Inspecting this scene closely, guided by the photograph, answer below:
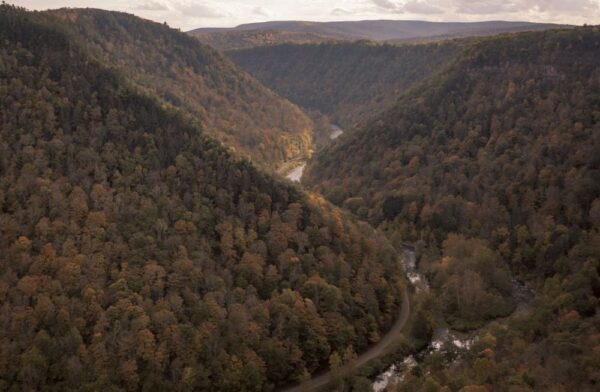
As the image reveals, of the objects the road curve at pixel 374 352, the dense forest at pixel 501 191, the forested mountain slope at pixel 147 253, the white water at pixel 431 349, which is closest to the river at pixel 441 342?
the white water at pixel 431 349

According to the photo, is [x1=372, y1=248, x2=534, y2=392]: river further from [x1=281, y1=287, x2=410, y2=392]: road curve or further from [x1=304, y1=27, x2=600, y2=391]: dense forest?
[x1=281, y1=287, x2=410, y2=392]: road curve

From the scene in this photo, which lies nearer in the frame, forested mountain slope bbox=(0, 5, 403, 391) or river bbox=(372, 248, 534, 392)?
forested mountain slope bbox=(0, 5, 403, 391)

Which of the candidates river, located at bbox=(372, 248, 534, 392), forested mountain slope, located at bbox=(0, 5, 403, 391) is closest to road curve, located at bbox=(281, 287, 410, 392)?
forested mountain slope, located at bbox=(0, 5, 403, 391)

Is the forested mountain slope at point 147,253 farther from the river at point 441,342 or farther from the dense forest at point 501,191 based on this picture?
the dense forest at point 501,191

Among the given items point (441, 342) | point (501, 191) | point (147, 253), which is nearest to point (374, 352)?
point (441, 342)

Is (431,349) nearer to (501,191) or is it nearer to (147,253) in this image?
(147,253)

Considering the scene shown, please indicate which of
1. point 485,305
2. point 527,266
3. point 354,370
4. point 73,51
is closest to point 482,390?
point 354,370

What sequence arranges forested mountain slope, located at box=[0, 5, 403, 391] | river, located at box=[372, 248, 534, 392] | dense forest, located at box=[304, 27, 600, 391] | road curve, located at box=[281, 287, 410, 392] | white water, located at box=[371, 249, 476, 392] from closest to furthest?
forested mountain slope, located at box=[0, 5, 403, 391]
dense forest, located at box=[304, 27, 600, 391]
road curve, located at box=[281, 287, 410, 392]
white water, located at box=[371, 249, 476, 392]
river, located at box=[372, 248, 534, 392]
